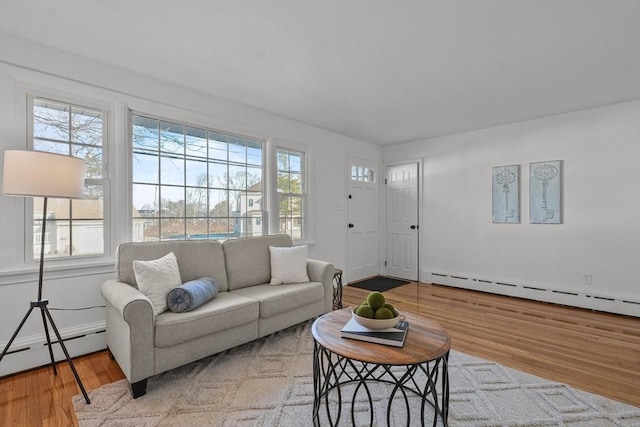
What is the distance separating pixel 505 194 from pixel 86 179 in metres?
4.83

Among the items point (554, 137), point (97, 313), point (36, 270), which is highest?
point (554, 137)

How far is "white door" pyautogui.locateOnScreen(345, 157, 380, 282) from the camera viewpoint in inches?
201

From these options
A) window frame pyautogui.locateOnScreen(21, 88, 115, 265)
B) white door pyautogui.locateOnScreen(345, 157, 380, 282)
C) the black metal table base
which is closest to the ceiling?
window frame pyautogui.locateOnScreen(21, 88, 115, 265)

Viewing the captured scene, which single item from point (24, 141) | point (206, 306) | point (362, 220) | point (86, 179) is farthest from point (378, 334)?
point (362, 220)

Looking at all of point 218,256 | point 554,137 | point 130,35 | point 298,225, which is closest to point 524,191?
point 554,137

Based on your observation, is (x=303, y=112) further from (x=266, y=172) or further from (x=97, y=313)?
(x=97, y=313)

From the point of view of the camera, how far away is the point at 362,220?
5316 millimetres

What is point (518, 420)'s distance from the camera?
1.71 m

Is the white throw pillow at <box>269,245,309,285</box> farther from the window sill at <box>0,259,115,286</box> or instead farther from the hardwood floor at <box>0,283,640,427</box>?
the window sill at <box>0,259,115,286</box>

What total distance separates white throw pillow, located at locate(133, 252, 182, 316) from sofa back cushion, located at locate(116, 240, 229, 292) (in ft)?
0.67

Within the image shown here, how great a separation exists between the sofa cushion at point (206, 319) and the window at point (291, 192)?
1686 mm

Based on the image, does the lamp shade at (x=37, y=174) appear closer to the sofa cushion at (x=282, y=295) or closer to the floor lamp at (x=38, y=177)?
the floor lamp at (x=38, y=177)

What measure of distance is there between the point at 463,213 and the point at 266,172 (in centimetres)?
301

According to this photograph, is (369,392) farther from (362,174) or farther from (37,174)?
(362,174)
